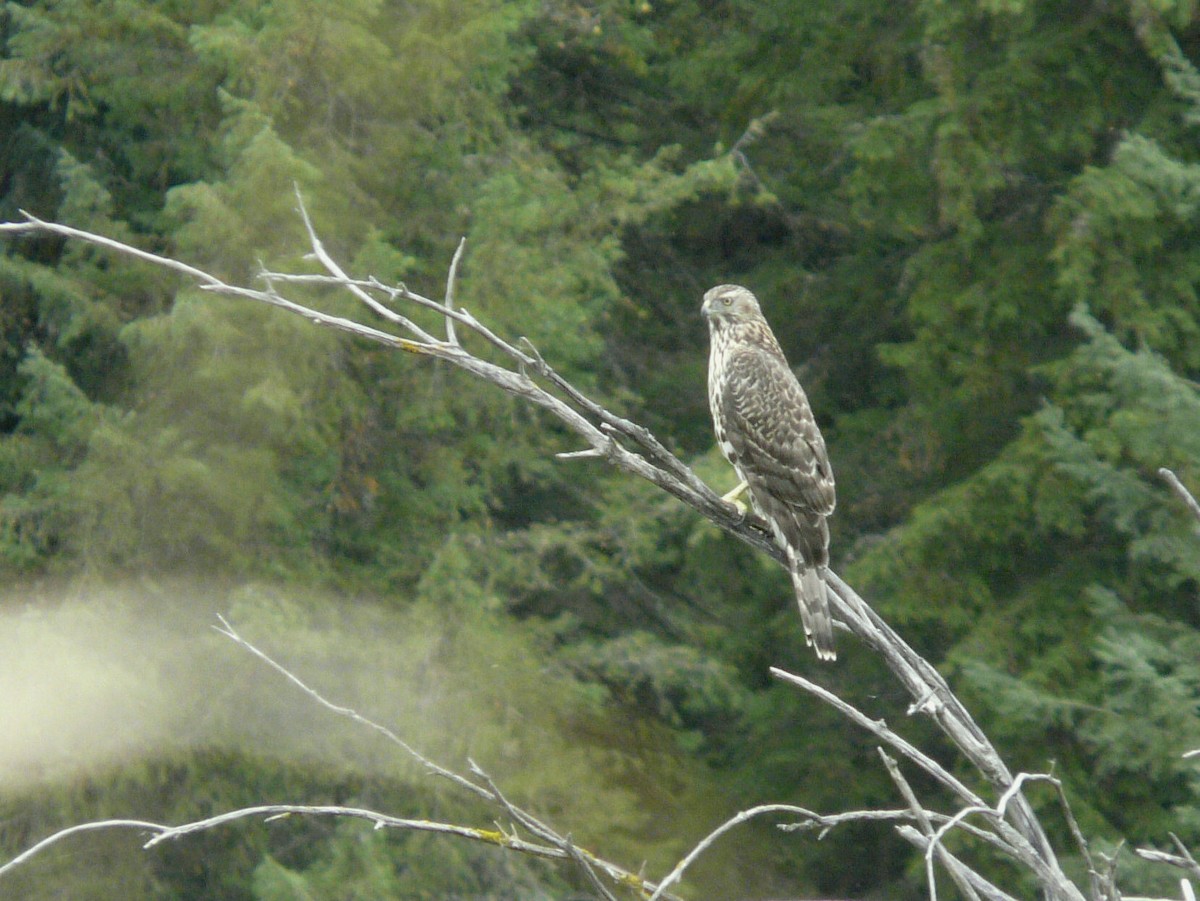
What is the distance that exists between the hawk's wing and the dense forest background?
12.4 ft

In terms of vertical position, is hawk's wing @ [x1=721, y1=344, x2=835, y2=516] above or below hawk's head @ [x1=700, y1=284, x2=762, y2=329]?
below

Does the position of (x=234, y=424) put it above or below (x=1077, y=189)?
below

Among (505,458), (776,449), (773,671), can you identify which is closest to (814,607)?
(776,449)

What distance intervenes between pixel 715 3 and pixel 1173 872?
7.66m

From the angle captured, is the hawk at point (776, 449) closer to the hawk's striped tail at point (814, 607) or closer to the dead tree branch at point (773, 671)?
the hawk's striped tail at point (814, 607)

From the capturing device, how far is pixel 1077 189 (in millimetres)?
9445

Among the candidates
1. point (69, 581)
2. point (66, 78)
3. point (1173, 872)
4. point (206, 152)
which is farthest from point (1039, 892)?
point (66, 78)

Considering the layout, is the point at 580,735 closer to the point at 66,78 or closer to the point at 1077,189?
the point at 1077,189

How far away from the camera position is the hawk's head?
18.1ft

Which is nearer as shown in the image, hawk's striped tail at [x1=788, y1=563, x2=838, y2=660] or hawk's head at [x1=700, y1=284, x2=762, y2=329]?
hawk's striped tail at [x1=788, y1=563, x2=838, y2=660]

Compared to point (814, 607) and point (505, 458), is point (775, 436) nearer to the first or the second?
point (814, 607)

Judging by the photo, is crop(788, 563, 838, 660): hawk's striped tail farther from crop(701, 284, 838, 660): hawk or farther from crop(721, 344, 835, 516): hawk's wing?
crop(721, 344, 835, 516): hawk's wing

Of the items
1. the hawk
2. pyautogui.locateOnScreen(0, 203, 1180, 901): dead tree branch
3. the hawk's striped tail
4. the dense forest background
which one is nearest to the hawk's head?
the hawk

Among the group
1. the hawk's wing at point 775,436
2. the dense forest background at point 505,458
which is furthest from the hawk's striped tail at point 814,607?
the dense forest background at point 505,458
